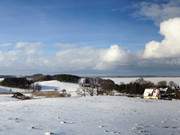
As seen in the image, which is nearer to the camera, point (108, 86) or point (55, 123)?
point (55, 123)

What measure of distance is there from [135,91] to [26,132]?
78.4m

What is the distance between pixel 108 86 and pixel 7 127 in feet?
266

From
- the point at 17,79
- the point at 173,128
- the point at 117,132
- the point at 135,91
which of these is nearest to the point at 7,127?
the point at 117,132

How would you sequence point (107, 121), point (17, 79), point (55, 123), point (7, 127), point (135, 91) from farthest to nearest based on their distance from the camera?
point (17, 79) < point (135, 91) < point (107, 121) < point (55, 123) < point (7, 127)

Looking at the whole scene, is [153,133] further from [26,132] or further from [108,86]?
[108,86]

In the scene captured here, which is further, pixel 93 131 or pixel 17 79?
pixel 17 79

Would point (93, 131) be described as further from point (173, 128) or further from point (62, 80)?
point (62, 80)

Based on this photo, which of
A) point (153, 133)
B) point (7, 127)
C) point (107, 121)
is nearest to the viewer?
point (7, 127)

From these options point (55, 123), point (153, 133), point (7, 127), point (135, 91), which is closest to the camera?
point (7, 127)

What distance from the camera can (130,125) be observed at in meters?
21.3

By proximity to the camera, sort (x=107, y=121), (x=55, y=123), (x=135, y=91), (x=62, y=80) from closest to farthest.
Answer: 1. (x=55, y=123)
2. (x=107, y=121)
3. (x=135, y=91)
4. (x=62, y=80)

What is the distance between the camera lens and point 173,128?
21.1 metres

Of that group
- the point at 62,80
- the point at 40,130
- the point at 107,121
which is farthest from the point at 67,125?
the point at 62,80

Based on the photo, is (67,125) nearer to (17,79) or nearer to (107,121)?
(107,121)
